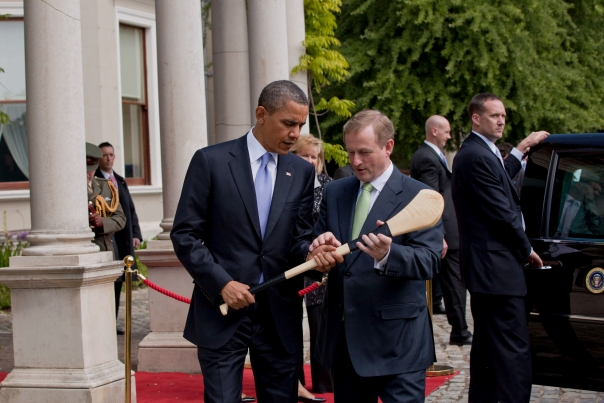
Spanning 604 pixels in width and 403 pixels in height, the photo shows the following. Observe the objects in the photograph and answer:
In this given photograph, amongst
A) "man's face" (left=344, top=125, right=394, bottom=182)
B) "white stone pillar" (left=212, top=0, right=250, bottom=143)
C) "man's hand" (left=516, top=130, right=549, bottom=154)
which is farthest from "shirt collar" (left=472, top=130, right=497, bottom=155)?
"white stone pillar" (left=212, top=0, right=250, bottom=143)

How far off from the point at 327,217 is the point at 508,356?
1.83 m

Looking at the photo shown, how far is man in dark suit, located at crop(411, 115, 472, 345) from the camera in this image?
9352 mm

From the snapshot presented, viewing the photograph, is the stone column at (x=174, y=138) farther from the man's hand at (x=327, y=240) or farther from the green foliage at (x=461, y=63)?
the green foliage at (x=461, y=63)

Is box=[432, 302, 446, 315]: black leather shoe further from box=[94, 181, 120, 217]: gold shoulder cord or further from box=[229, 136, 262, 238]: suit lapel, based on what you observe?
box=[229, 136, 262, 238]: suit lapel

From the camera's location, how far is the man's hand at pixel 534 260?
589 centimetres

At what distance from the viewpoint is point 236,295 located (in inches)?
166

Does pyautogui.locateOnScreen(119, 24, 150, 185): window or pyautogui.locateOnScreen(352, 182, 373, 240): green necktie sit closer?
pyautogui.locateOnScreen(352, 182, 373, 240): green necktie

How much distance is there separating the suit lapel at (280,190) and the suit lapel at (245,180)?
67mm

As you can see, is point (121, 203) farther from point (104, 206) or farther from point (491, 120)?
point (491, 120)

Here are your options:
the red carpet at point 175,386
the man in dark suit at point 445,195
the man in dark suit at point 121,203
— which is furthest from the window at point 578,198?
the man in dark suit at point 121,203

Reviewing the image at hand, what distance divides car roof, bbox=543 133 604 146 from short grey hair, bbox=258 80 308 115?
7.59 ft

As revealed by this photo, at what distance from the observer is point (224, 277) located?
14.0 feet

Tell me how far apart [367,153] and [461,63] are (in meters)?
13.4

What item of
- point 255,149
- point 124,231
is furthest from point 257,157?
point 124,231
